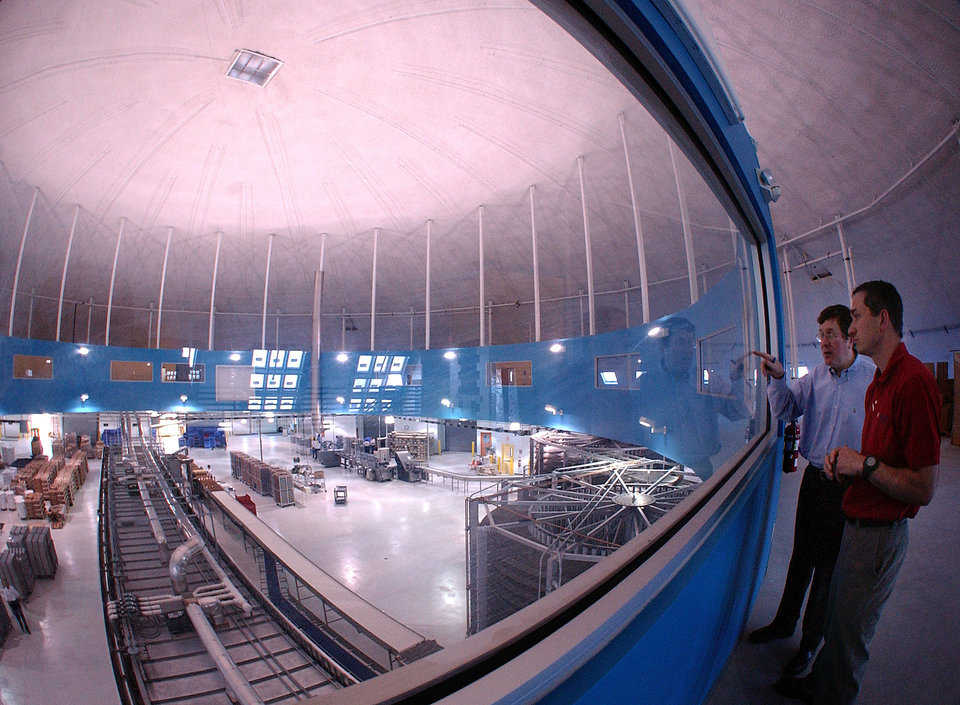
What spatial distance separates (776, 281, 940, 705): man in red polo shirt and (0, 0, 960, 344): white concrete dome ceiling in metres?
1.08

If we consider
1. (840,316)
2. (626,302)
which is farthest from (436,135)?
(840,316)

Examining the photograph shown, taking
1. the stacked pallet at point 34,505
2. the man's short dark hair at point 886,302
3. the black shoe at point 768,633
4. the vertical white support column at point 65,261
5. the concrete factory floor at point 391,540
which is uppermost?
the vertical white support column at point 65,261

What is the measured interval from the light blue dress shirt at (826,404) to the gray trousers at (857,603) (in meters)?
0.47

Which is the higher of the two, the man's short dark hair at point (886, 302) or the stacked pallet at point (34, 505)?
the man's short dark hair at point (886, 302)

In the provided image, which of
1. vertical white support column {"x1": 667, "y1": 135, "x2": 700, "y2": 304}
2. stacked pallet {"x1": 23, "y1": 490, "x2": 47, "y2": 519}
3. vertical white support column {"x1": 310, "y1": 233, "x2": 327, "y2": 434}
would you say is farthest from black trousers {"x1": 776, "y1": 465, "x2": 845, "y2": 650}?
vertical white support column {"x1": 310, "y1": 233, "x2": 327, "y2": 434}

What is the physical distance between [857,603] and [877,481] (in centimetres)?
31

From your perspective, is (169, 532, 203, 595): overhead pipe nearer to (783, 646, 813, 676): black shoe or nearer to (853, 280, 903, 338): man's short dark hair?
(783, 646, 813, 676): black shoe

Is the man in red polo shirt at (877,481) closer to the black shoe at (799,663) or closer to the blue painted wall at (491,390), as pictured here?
the black shoe at (799,663)

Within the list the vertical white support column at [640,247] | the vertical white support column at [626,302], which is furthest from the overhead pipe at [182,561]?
the vertical white support column at [626,302]

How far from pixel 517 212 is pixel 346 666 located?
560cm

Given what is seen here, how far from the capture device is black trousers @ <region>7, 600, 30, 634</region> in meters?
0.62

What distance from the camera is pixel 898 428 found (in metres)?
0.81

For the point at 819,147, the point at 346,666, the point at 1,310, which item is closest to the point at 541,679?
the point at 346,666

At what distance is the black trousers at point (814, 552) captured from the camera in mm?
1181
